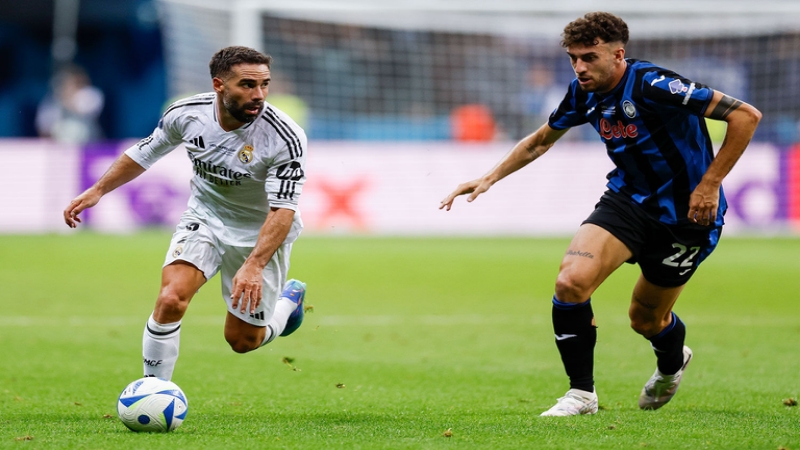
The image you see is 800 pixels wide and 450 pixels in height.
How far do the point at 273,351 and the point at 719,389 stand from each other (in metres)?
3.69

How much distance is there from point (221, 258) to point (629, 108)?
2.59 meters

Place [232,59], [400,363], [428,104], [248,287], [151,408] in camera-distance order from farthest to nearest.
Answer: [428,104] < [400,363] < [232,59] < [248,287] < [151,408]

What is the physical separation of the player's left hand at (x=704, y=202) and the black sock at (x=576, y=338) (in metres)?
0.78

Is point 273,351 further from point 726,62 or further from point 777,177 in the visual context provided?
A: point 726,62

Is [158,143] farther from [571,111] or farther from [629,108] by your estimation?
[629,108]

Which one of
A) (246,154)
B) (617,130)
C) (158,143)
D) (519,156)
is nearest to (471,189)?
(519,156)

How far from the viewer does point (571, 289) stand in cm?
606

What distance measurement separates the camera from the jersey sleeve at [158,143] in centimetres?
645

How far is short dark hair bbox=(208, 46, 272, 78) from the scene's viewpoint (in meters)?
6.04

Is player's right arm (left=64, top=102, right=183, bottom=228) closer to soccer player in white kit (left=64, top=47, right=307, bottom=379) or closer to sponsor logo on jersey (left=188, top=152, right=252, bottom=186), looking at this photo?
soccer player in white kit (left=64, top=47, right=307, bottom=379)

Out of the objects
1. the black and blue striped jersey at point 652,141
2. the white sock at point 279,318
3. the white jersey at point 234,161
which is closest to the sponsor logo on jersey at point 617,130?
the black and blue striped jersey at point 652,141

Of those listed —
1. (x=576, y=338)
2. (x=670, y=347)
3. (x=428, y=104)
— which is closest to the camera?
(x=576, y=338)

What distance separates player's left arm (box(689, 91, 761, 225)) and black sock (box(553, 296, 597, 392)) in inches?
32.9

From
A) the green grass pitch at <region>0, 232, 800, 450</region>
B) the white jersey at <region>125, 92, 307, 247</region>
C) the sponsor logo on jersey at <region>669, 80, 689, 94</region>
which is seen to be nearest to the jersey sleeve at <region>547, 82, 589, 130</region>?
the sponsor logo on jersey at <region>669, 80, 689, 94</region>
